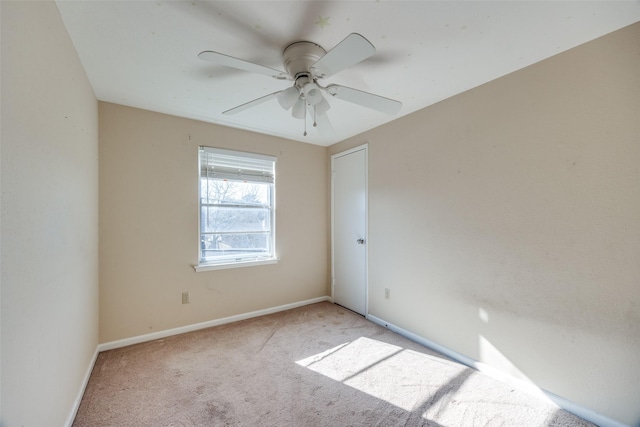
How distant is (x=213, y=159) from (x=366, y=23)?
220cm

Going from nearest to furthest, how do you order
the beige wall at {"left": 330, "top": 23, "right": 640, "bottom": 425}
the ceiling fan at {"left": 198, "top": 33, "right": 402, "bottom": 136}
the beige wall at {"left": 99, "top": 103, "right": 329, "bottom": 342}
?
1. the ceiling fan at {"left": 198, "top": 33, "right": 402, "bottom": 136}
2. the beige wall at {"left": 330, "top": 23, "right": 640, "bottom": 425}
3. the beige wall at {"left": 99, "top": 103, "right": 329, "bottom": 342}

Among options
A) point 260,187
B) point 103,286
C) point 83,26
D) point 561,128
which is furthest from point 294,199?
point 561,128

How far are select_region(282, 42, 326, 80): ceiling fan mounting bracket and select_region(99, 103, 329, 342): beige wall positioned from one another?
67.6 inches

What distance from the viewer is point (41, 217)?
4.02 feet

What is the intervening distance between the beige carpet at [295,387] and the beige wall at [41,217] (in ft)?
1.18

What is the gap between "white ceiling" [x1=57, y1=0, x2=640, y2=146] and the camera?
1399 mm

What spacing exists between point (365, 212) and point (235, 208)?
1591 millimetres

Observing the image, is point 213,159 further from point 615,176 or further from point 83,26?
point 615,176

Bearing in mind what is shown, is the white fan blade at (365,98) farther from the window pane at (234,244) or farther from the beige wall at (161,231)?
the window pane at (234,244)

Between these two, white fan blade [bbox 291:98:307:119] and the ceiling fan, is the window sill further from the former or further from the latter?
white fan blade [bbox 291:98:307:119]

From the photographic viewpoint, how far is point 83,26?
153 centimetres

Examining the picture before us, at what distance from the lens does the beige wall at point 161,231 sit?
253cm

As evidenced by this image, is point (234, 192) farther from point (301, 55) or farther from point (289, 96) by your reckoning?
point (301, 55)

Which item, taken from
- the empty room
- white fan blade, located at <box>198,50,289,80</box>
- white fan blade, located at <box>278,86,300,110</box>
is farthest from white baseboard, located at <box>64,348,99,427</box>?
white fan blade, located at <box>278,86,300,110</box>
